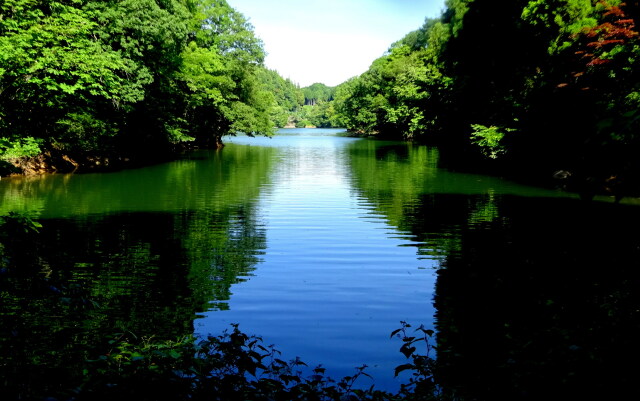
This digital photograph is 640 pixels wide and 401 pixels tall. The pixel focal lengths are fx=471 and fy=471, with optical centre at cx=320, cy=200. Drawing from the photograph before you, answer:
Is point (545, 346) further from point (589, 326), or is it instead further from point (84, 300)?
point (84, 300)

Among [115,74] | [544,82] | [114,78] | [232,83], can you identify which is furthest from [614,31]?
[232,83]

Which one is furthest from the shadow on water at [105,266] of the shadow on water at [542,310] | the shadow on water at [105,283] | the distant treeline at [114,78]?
the shadow on water at [542,310]

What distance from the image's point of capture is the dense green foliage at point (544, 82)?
3508 mm

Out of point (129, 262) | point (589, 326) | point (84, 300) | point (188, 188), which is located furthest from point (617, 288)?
point (188, 188)

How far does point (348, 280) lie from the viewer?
9.71 metres

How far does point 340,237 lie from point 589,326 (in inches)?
309

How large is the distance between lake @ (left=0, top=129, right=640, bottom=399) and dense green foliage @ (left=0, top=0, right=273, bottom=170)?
4344 millimetres

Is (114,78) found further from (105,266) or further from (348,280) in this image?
(348,280)

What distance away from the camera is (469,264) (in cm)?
1072

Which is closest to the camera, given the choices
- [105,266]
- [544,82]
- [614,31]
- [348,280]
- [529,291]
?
[529,291]

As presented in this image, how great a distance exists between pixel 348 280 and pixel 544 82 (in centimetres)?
1769

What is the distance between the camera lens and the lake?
5.54 m

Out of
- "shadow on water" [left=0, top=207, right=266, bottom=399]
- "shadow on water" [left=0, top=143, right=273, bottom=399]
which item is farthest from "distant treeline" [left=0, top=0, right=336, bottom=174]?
"shadow on water" [left=0, top=207, right=266, bottom=399]

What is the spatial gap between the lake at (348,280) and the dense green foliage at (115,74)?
434 cm
